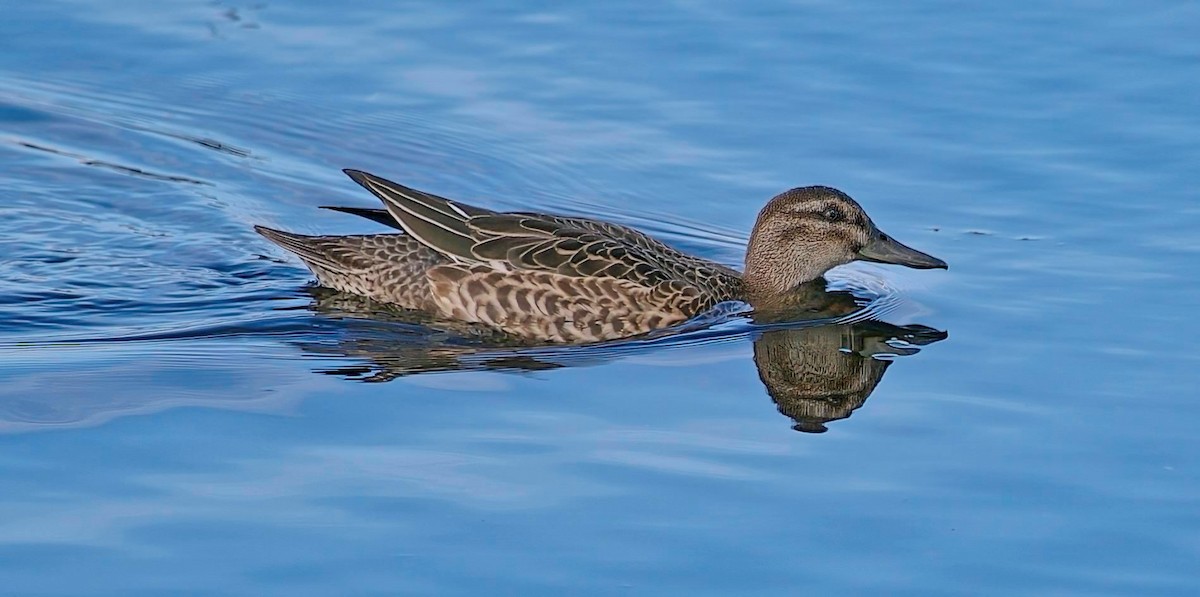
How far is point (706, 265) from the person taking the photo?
10430 mm

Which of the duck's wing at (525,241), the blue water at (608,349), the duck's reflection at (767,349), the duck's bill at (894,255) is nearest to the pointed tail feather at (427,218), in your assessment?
the duck's wing at (525,241)

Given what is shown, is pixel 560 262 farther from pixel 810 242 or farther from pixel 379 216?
pixel 810 242

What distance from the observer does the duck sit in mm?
9875

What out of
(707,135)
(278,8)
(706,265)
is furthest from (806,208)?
(278,8)

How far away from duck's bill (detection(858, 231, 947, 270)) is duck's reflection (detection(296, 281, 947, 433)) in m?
0.30

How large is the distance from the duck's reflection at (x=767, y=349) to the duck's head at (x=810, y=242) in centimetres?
22

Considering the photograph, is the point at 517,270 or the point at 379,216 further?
the point at 379,216

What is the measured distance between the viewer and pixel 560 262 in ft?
32.8

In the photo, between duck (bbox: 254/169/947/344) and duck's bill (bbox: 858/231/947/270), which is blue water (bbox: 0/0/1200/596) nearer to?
duck's bill (bbox: 858/231/947/270)

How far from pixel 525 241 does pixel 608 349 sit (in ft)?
3.20

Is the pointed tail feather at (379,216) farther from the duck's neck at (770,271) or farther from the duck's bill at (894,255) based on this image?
the duck's bill at (894,255)

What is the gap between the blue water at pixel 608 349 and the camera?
677 centimetres

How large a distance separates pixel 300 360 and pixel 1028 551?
376 centimetres

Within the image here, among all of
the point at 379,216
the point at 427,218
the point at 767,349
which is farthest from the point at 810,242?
the point at 379,216
